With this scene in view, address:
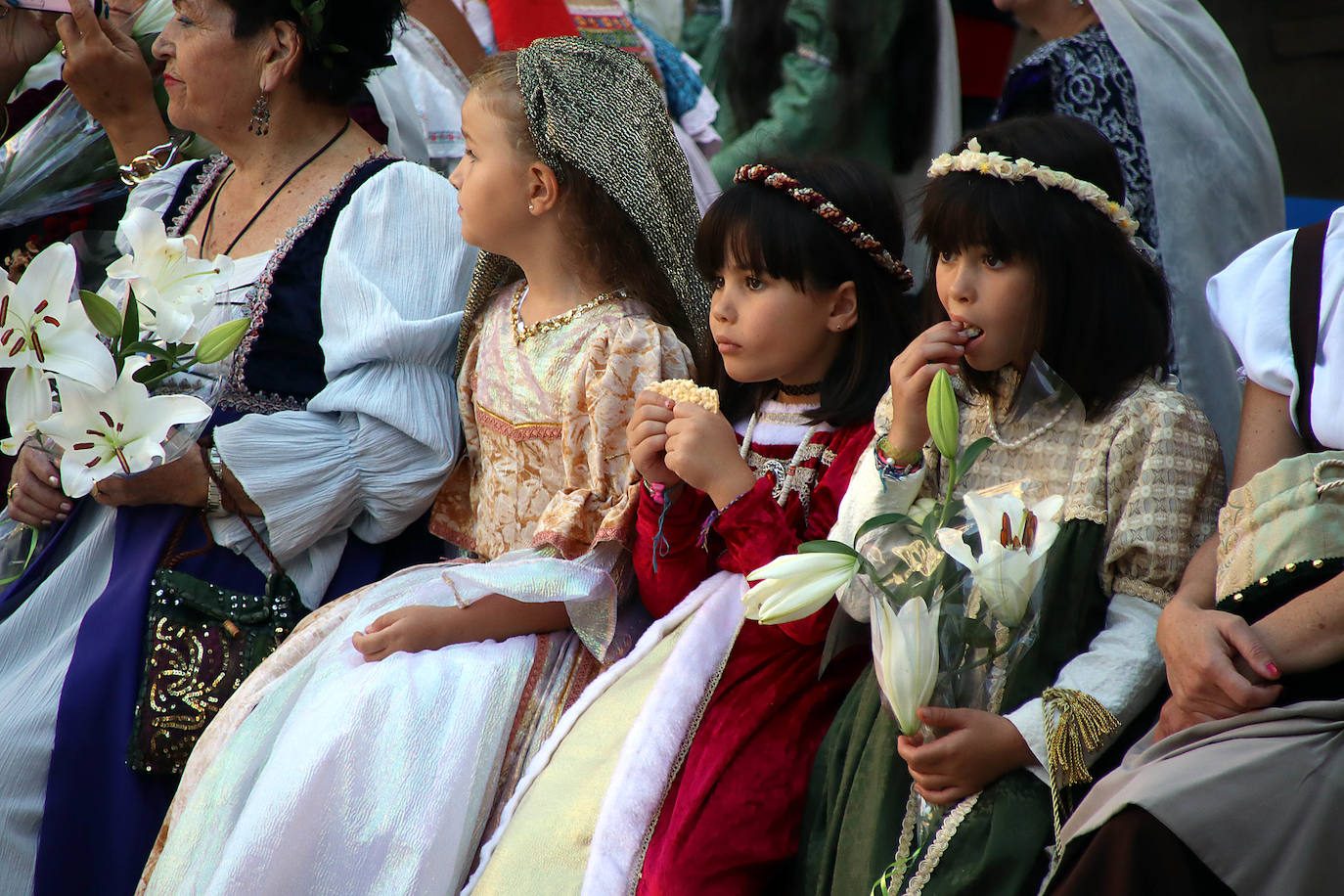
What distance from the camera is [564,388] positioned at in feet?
8.25

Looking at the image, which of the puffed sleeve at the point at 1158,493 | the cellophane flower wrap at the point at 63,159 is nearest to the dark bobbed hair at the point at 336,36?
the cellophane flower wrap at the point at 63,159

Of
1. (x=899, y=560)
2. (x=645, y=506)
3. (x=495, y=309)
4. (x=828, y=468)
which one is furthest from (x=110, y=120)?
(x=899, y=560)

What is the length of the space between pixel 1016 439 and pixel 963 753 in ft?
1.76

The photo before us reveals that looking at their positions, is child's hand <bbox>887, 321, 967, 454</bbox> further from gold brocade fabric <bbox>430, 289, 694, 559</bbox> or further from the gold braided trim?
gold brocade fabric <bbox>430, 289, 694, 559</bbox>

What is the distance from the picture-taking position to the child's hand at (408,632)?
2.31m

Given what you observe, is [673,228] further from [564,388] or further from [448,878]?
[448,878]

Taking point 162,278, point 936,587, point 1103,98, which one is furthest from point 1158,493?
point 162,278

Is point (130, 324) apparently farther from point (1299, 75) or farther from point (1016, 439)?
point (1299, 75)

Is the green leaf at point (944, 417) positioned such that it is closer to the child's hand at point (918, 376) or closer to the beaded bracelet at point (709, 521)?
the child's hand at point (918, 376)

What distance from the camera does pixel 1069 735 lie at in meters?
1.76

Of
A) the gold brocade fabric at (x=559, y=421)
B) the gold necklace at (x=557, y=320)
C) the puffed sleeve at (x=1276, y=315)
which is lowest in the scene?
the gold brocade fabric at (x=559, y=421)

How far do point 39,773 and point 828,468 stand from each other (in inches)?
62.3

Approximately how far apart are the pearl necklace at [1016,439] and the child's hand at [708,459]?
38cm

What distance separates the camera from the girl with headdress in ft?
6.98
